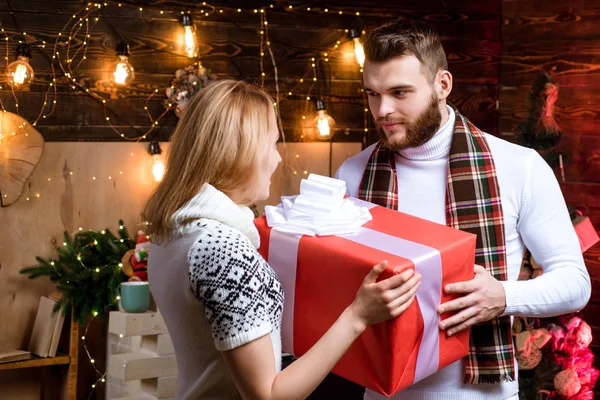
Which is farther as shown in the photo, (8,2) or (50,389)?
(50,389)

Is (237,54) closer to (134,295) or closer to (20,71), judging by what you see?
(20,71)

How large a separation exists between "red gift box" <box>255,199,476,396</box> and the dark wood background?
1.94 m

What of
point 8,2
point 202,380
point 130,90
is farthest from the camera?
point 130,90

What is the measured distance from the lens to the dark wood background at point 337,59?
3391 millimetres

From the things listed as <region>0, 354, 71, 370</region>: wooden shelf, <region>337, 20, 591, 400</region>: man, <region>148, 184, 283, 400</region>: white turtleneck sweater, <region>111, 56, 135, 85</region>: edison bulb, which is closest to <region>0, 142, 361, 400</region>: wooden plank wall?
<region>0, 354, 71, 370</region>: wooden shelf

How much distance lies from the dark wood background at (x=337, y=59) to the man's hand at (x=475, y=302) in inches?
74.8

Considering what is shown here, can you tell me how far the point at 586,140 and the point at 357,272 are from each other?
2.31 metres

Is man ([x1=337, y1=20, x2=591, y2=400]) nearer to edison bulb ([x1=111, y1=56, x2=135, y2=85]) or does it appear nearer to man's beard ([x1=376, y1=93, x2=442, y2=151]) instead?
man's beard ([x1=376, y1=93, x2=442, y2=151])

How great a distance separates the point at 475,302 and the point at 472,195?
0.34 metres

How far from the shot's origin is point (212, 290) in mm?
1345

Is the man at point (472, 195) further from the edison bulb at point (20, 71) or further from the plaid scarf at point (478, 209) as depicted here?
the edison bulb at point (20, 71)

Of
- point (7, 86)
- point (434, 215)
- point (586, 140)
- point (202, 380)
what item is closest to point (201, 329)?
point (202, 380)

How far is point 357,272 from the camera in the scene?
1529mm

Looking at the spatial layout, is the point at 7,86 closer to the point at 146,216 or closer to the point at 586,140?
the point at 146,216
